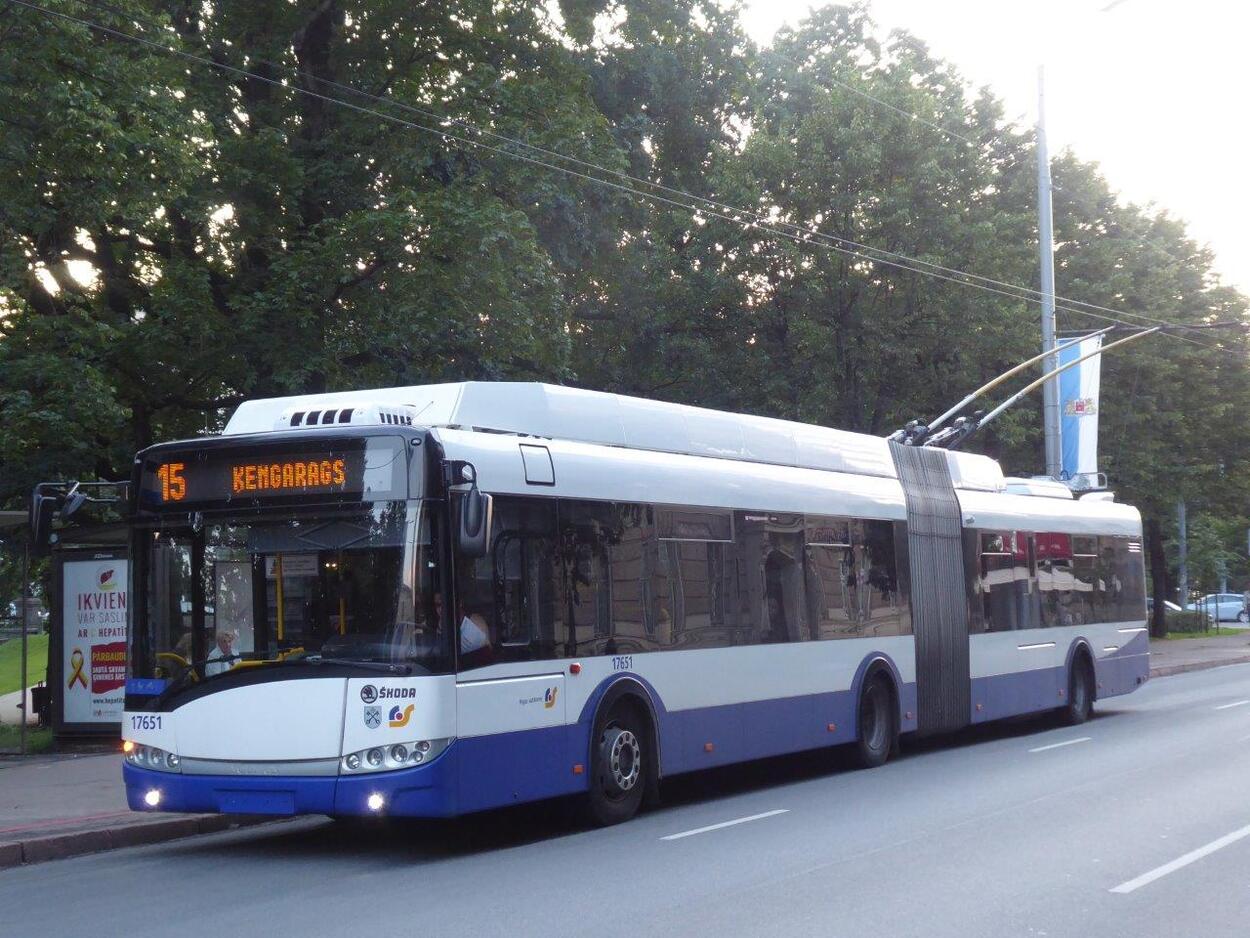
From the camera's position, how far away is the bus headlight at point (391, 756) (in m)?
9.91

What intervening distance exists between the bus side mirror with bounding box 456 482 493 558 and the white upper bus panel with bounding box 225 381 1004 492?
45.0 inches

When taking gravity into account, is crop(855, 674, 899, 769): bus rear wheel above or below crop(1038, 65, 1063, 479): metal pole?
below

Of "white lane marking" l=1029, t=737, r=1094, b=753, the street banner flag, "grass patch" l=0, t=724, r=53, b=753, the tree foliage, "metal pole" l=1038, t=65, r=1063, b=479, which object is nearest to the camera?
"white lane marking" l=1029, t=737, r=1094, b=753

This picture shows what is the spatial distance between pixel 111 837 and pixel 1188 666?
28853 millimetres

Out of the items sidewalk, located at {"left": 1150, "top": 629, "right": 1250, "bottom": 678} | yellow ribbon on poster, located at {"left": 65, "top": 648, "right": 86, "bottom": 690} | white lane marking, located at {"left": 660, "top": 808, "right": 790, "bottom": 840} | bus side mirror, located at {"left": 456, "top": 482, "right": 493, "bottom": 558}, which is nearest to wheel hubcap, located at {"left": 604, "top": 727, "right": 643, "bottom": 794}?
white lane marking, located at {"left": 660, "top": 808, "right": 790, "bottom": 840}

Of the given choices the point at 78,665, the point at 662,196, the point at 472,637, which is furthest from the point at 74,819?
the point at 662,196

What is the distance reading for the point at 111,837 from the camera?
1186 cm

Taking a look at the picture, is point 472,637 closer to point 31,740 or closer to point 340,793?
point 340,793

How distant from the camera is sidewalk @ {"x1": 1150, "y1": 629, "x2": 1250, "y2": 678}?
34969 mm

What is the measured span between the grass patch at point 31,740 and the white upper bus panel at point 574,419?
941cm

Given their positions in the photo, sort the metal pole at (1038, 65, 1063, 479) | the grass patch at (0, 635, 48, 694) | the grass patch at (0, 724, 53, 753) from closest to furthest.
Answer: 1. the grass patch at (0, 724, 53, 753)
2. the metal pole at (1038, 65, 1063, 479)
3. the grass patch at (0, 635, 48, 694)

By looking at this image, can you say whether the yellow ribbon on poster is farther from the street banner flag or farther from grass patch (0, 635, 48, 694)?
grass patch (0, 635, 48, 694)

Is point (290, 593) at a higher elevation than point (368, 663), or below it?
higher

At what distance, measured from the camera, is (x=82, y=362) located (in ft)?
62.9
